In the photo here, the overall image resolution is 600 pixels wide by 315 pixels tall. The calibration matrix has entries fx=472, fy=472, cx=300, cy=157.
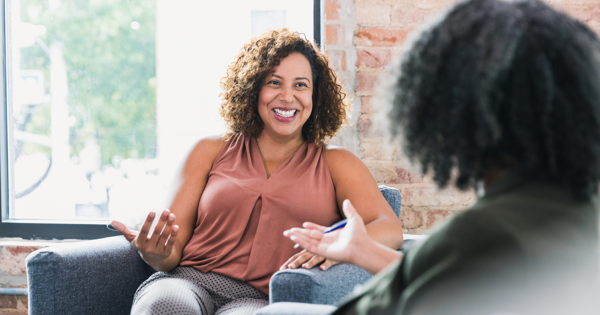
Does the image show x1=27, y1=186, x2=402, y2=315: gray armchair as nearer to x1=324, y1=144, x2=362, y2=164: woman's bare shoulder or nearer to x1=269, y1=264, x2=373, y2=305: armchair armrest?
x1=269, y1=264, x2=373, y2=305: armchair armrest

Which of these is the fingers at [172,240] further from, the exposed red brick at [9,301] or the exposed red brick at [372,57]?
the exposed red brick at [9,301]

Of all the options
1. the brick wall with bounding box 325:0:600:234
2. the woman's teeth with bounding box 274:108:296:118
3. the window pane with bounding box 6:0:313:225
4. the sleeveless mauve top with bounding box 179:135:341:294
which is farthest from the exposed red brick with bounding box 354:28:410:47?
the sleeveless mauve top with bounding box 179:135:341:294

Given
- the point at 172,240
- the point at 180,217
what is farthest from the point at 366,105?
the point at 172,240

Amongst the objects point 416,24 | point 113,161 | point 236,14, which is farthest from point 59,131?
point 416,24

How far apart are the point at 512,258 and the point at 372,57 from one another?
1481 millimetres

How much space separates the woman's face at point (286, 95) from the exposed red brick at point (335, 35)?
13.0 inches

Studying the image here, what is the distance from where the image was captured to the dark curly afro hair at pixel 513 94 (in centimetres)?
53

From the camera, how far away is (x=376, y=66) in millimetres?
1874

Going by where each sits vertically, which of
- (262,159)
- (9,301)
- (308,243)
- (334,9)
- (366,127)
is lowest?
(9,301)

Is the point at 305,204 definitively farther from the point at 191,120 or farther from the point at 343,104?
the point at 191,120

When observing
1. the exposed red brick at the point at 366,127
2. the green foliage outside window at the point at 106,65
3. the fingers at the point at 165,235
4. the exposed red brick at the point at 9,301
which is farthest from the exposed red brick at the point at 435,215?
the exposed red brick at the point at 9,301

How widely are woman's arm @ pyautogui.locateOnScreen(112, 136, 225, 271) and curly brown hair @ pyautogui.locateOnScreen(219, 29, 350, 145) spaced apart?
0.12 meters

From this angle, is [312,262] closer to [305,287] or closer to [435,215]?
[305,287]

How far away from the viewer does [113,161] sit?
2150 mm
